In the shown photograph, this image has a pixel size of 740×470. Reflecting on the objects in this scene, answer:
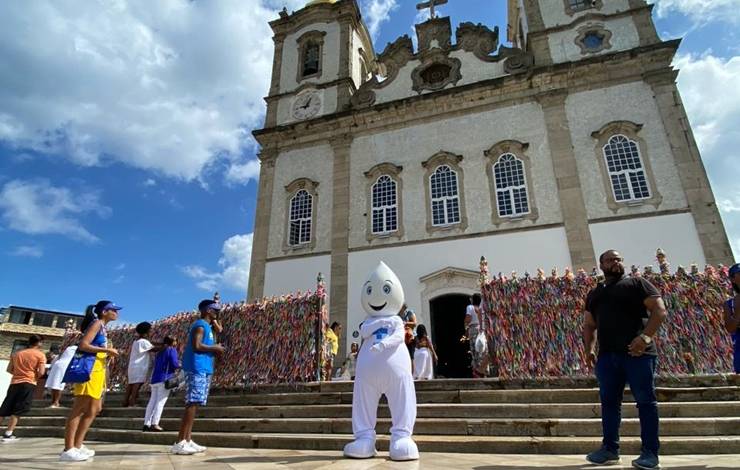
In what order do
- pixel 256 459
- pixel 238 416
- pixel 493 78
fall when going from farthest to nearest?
pixel 493 78
pixel 238 416
pixel 256 459

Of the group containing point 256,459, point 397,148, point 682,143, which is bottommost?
point 256,459

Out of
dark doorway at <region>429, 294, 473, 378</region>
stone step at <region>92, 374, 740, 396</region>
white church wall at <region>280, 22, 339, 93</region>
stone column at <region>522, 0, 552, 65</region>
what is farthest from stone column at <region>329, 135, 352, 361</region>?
stone column at <region>522, 0, 552, 65</region>

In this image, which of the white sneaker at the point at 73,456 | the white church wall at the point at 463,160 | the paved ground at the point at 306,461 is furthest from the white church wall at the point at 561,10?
the white sneaker at the point at 73,456

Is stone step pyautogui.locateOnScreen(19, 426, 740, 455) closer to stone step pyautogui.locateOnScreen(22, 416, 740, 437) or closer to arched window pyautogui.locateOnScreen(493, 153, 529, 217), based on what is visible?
stone step pyautogui.locateOnScreen(22, 416, 740, 437)

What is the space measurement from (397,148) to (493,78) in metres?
4.23

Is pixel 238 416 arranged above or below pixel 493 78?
below

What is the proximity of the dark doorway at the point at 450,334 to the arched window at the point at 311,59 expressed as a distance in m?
12.2

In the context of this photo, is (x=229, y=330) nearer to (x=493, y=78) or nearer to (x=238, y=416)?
(x=238, y=416)

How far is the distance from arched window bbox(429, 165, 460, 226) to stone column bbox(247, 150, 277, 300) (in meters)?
6.35

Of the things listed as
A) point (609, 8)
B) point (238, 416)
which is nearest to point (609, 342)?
point (238, 416)

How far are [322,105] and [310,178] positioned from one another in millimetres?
3610

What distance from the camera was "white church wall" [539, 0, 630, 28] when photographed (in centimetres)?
1535

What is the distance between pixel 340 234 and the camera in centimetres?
1480

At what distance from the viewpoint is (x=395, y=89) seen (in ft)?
55.3
